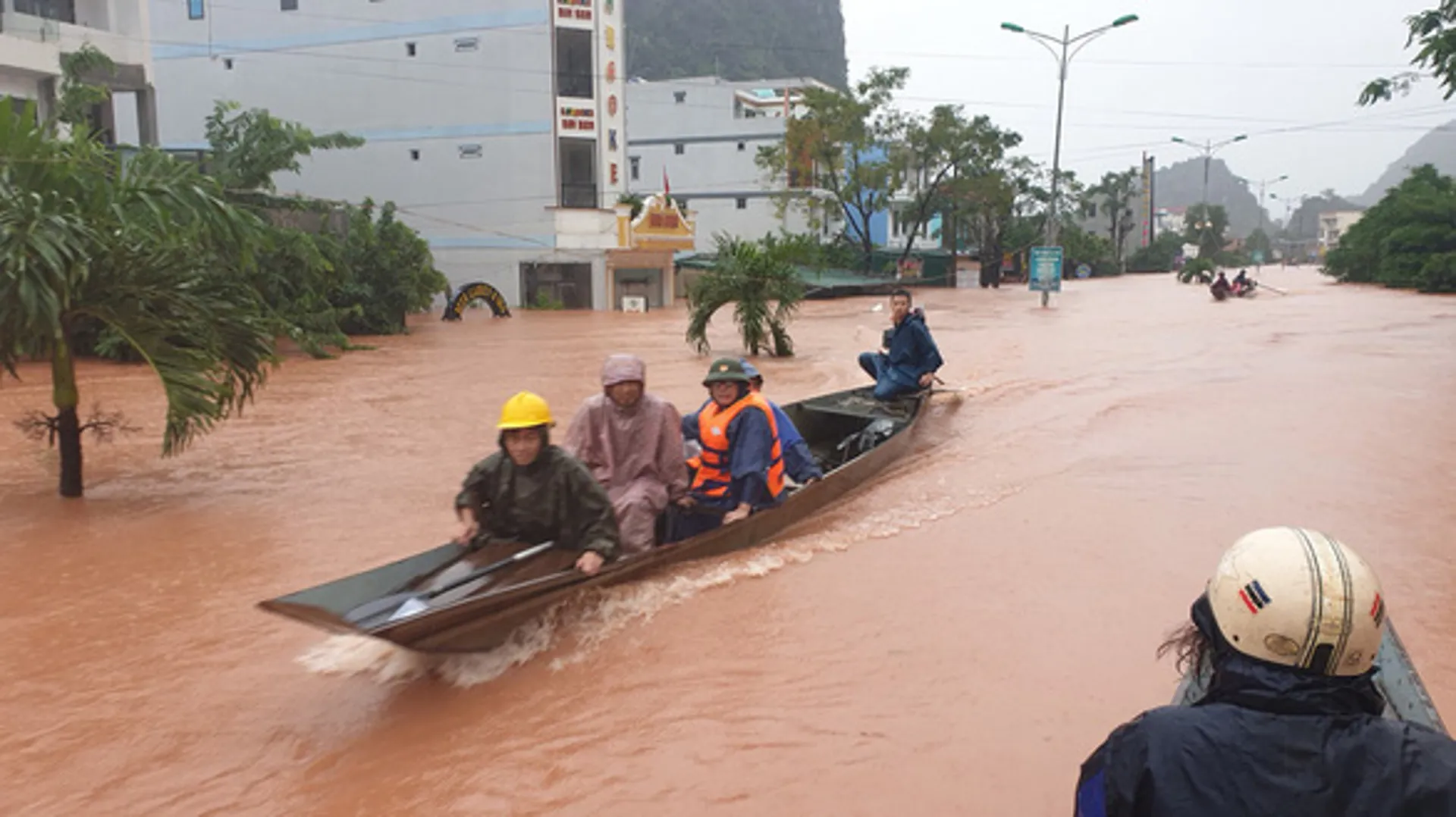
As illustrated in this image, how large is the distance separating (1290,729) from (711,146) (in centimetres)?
4593

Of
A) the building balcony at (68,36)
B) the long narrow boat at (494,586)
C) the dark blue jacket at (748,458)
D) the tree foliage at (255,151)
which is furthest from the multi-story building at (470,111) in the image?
Answer: the dark blue jacket at (748,458)

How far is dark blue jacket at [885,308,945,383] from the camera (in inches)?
409

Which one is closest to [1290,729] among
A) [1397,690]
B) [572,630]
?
[1397,690]

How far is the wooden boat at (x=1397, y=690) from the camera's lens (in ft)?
7.48

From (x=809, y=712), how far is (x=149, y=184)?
6261mm

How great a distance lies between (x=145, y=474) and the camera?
9078mm

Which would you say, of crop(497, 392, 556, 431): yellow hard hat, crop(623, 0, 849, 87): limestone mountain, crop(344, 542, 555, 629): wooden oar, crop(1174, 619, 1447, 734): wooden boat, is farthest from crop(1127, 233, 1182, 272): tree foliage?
crop(1174, 619, 1447, 734): wooden boat

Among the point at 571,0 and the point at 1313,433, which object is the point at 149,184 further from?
the point at 571,0

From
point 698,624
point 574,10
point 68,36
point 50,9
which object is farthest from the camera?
point 574,10

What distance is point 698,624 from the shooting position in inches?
216

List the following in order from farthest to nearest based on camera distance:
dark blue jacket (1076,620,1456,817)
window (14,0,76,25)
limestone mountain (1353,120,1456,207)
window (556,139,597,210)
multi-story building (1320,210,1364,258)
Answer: limestone mountain (1353,120,1456,207), multi-story building (1320,210,1364,258), window (556,139,597,210), window (14,0,76,25), dark blue jacket (1076,620,1456,817)

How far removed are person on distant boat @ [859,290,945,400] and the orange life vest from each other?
4346 mm

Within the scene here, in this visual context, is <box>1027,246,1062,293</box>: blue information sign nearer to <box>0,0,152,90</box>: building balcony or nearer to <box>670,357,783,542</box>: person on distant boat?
<box>0,0,152,90</box>: building balcony

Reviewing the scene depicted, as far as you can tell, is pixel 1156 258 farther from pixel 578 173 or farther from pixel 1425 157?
pixel 1425 157
